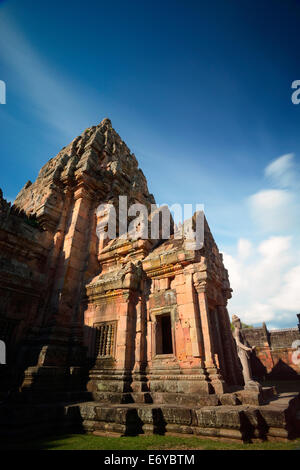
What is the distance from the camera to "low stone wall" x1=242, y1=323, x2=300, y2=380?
21531mm

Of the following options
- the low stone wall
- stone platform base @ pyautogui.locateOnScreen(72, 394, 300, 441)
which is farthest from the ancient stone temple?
the low stone wall

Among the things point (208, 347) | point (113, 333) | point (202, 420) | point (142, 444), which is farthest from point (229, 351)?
point (142, 444)

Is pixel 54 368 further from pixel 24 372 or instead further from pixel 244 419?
pixel 244 419

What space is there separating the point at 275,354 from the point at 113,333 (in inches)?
836

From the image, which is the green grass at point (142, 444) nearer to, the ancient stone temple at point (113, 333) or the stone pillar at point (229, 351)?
the ancient stone temple at point (113, 333)

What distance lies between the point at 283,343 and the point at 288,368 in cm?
286

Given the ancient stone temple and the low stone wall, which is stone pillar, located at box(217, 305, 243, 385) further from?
the low stone wall

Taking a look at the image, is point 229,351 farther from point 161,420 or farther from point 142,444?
point 142,444

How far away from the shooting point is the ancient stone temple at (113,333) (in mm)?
5582

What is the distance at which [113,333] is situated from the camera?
892 centimetres

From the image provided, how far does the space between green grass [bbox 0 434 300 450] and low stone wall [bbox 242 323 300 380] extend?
20477 millimetres

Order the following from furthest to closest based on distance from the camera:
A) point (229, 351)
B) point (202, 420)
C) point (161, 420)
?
point (229, 351) → point (161, 420) → point (202, 420)

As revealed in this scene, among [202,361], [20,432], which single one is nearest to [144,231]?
[202,361]

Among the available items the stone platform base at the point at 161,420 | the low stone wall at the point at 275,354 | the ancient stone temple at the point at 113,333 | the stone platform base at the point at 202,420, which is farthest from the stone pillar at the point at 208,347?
the low stone wall at the point at 275,354
